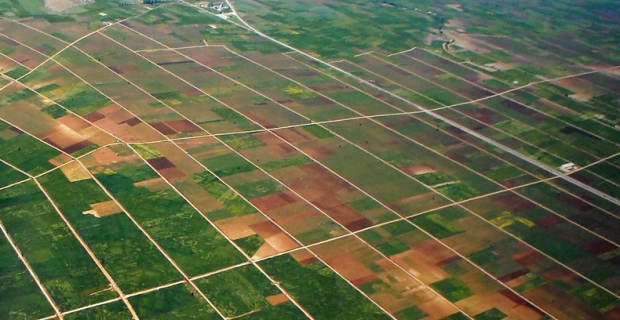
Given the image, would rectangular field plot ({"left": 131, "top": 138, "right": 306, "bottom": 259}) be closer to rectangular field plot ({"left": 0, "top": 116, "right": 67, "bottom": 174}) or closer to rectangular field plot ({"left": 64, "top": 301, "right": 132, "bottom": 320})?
rectangular field plot ({"left": 0, "top": 116, "right": 67, "bottom": 174})

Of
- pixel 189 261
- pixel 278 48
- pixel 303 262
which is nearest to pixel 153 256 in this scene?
pixel 189 261

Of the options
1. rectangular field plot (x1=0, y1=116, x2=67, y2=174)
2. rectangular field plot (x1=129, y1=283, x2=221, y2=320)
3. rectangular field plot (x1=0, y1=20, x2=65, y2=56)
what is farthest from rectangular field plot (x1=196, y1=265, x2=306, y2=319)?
rectangular field plot (x1=0, y1=20, x2=65, y2=56)

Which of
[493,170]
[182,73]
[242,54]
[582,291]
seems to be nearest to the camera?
[582,291]

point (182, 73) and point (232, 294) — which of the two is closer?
point (232, 294)

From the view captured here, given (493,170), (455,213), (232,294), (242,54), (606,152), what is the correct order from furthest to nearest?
(242,54)
(606,152)
(493,170)
(455,213)
(232,294)

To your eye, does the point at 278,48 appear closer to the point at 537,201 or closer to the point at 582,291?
the point at 537,201

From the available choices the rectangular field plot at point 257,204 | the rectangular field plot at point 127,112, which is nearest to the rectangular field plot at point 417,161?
the rectangular field plot at point 257,204

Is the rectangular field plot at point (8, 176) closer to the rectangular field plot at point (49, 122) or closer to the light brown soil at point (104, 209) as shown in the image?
the rectangular field plot at point (49, 122)
